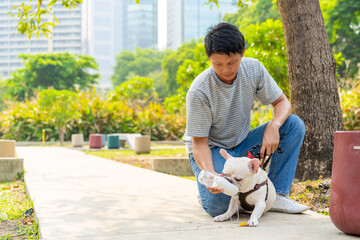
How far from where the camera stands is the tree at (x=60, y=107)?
17547 millimetres

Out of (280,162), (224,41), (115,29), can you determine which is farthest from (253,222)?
(115,29)

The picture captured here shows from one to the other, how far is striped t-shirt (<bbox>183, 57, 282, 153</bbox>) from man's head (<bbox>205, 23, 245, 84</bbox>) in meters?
0.23

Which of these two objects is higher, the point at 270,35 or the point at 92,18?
the point at 92,18

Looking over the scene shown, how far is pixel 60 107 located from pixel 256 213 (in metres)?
15.9

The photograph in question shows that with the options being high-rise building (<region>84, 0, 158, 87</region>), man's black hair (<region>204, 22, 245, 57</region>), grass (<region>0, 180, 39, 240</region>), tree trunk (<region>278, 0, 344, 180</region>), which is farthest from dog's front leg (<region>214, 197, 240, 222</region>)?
high-rise building (<region>84, 0, 158, 87</region>)

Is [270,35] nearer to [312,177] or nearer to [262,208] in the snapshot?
[312,177]

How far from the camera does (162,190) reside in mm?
4422

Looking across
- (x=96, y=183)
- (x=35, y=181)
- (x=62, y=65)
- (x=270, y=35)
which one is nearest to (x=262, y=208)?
(x=96, y=183)

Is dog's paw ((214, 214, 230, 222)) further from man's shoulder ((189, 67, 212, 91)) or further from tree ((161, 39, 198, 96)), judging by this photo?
tree ((161, 39, 198, 96))

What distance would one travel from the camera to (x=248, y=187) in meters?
2.80

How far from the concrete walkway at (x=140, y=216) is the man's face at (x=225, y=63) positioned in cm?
103

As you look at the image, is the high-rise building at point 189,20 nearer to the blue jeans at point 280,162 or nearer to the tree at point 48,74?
the tree at point 48,74

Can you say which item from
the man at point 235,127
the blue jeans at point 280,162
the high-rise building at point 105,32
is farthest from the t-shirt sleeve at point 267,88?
the high-rise building at point 105,32

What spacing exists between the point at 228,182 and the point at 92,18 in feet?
593
